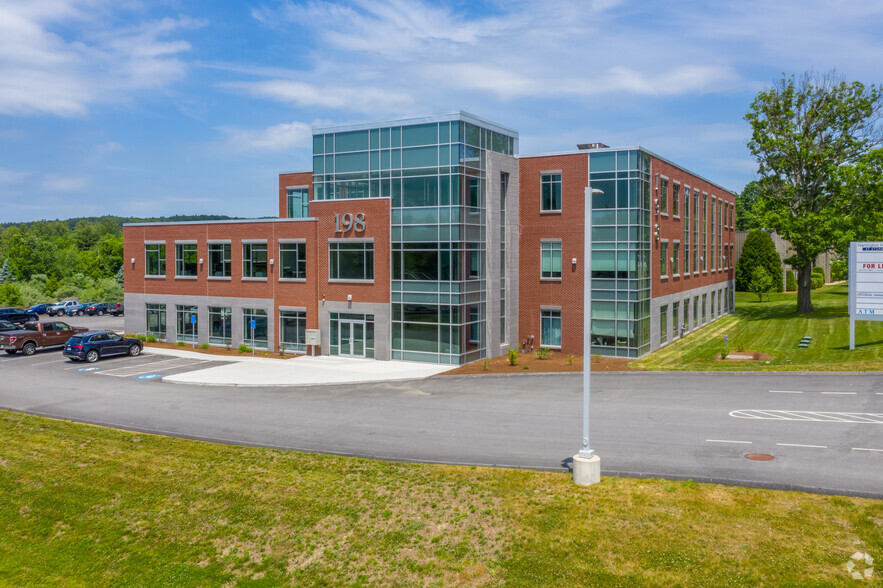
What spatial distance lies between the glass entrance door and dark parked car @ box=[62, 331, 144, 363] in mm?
12667

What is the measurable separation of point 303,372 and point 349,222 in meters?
9.27

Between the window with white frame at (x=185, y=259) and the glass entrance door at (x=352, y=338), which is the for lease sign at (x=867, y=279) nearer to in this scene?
the glass entrance door at (x=352, y=338)

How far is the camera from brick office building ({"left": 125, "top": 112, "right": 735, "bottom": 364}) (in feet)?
120

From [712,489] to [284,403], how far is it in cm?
1692

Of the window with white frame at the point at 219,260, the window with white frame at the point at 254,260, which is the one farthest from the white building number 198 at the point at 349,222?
the window with white frame at the point at 219,260

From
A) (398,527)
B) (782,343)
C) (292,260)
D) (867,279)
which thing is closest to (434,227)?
(292,260)

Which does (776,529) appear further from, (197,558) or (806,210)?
(806,210)

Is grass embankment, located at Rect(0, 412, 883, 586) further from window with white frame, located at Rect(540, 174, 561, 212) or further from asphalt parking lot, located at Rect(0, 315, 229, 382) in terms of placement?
window with white frame, located at Rect(540, 174, 561, 212)

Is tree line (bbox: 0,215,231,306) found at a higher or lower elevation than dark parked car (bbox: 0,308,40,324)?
higher

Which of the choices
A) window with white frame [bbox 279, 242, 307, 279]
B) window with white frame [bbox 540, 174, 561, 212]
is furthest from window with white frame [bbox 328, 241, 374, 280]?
window with white frame [bbox 540, 174, 561, 212]

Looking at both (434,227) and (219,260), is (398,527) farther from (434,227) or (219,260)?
(219,260)

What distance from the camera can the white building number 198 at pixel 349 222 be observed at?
3841 centimetres

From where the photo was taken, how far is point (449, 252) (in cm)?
3588

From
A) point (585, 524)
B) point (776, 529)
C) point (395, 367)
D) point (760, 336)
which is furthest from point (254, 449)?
point (760, 336)
